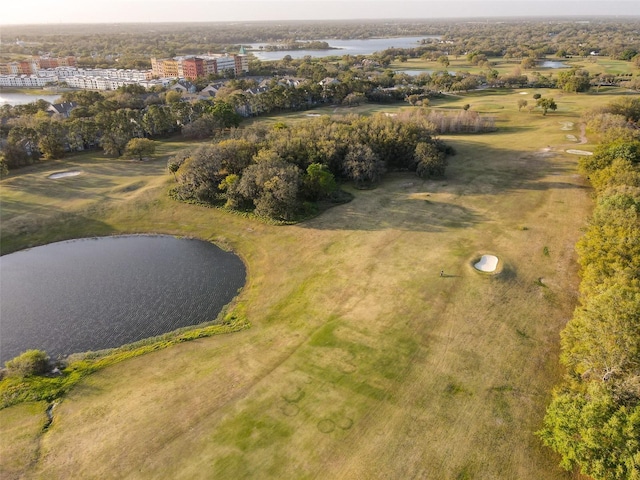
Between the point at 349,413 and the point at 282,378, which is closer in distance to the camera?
the point at 349,413

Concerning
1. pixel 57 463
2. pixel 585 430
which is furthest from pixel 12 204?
pixel 585 430

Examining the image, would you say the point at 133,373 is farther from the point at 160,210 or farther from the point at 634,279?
the point at 634,279

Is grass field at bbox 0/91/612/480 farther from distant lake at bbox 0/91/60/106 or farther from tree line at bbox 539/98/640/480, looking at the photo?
distant lake at bbox 0/91/60/106

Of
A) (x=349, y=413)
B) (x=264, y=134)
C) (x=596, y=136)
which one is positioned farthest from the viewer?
(x=596, y=136)

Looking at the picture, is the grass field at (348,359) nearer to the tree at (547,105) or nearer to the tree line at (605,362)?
the tree line at (605,362)

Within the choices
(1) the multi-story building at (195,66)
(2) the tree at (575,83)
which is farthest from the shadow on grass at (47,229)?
(1) the multi-story building at (195,66)

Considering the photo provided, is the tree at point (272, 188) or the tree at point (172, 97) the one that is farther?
the tree at point (172, 97)

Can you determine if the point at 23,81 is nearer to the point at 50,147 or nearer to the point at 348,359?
the point at 50,147
